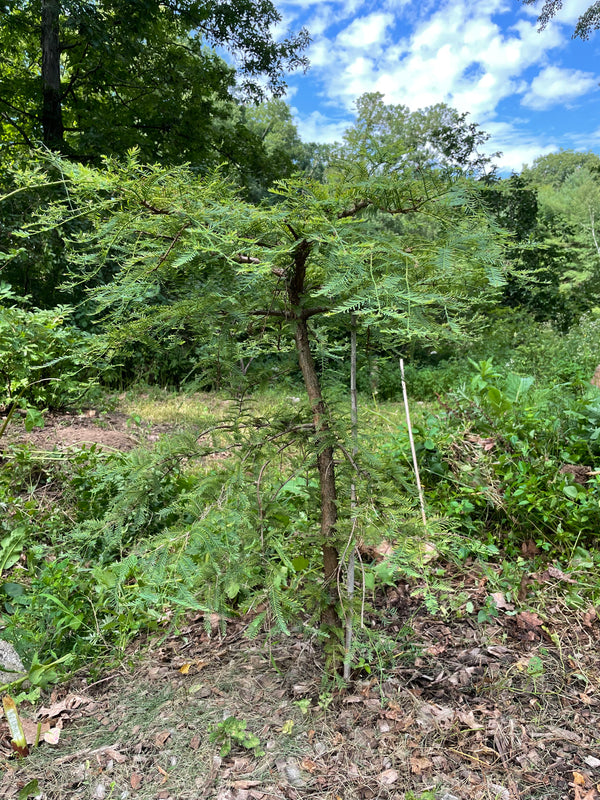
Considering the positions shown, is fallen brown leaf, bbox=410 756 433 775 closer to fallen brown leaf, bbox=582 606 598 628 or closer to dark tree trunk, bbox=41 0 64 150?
fallen brown leaf, bbox=582 606 598 628

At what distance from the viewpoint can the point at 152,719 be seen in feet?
5.81

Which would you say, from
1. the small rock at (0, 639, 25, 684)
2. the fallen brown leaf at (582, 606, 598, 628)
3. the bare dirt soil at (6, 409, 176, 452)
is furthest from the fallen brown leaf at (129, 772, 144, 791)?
the bare dirt soil at (6, 409, 176, 452)

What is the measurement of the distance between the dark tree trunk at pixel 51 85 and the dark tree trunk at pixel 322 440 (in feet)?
22.5

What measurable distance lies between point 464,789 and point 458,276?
1.54m

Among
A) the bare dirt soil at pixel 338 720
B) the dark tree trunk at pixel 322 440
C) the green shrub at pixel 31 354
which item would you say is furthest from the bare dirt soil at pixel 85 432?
the dark tree trunk at pixel 322 440

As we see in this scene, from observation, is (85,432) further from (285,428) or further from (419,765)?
(419,765)

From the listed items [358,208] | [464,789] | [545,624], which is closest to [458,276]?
[358,208]

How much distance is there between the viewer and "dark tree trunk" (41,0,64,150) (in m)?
6.87

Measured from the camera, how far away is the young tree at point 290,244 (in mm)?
1145

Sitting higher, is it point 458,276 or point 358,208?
point 358,208

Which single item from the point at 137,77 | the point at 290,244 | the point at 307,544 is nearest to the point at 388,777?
the point at 307,544

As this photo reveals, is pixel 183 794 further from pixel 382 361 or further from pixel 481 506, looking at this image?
pixel 481 506

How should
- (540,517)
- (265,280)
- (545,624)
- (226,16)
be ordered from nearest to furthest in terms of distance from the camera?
(265,280)
(545,624)
(540,517)
(226,16)

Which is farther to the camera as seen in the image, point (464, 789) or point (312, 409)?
point (312, 409)
